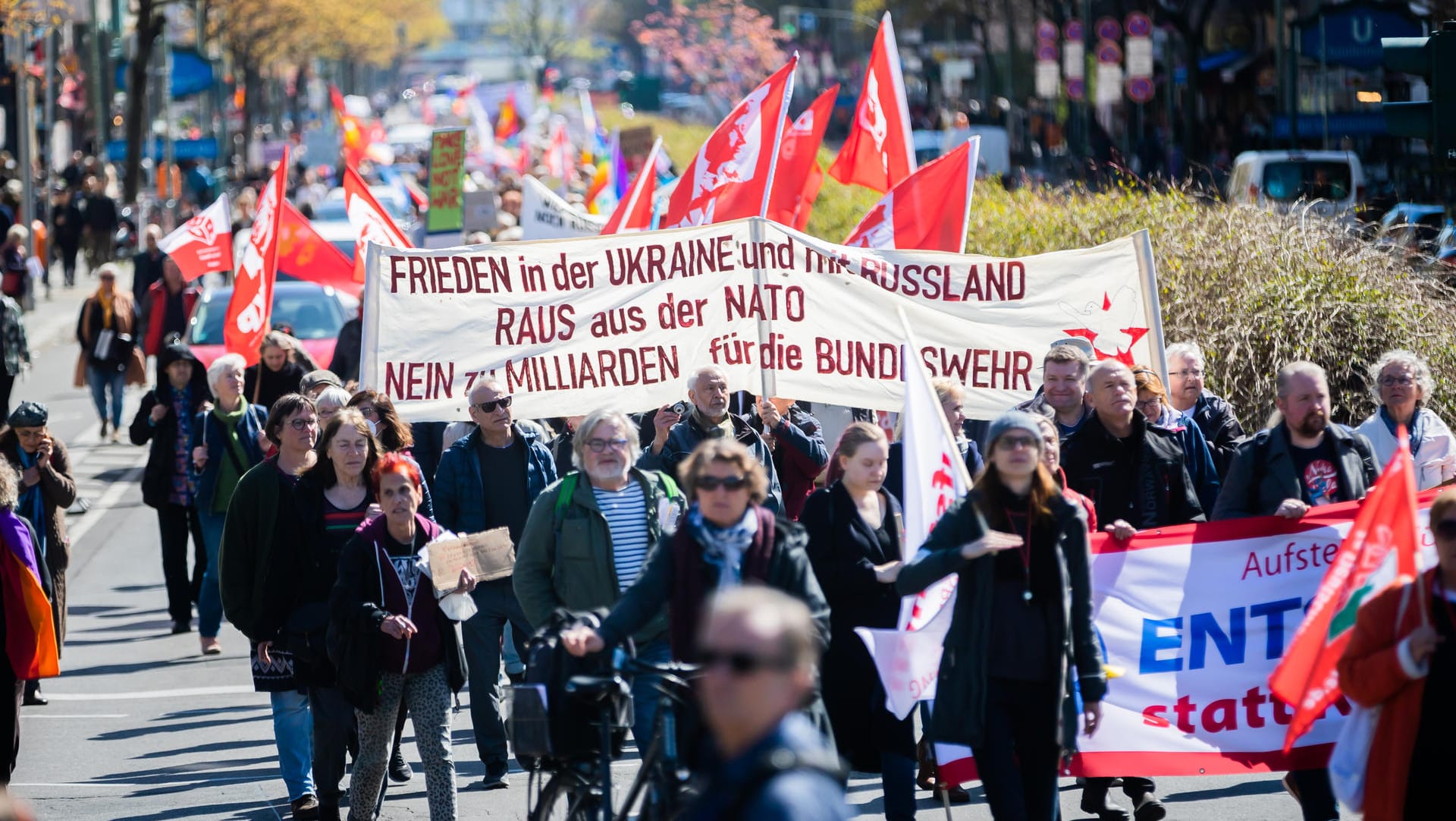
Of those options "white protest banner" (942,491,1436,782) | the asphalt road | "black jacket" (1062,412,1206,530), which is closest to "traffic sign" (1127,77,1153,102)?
the asphalt road

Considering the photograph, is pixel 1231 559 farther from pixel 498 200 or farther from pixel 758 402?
pixel 498 200

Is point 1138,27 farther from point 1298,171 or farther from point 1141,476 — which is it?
point 1141,476

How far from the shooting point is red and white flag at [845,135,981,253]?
440 inches

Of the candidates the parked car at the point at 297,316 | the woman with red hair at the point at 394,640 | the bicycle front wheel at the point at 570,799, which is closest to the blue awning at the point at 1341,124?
the parked car at the point at 297,316

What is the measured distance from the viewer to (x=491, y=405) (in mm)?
8305

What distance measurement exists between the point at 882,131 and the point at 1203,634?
6.74 m

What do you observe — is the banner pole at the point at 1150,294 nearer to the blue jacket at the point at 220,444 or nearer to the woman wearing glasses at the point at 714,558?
the woman wearing glasses at the point at 714,558

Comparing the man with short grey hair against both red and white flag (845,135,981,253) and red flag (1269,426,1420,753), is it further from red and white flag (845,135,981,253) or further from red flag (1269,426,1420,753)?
red flag (1269,426,1420,753)

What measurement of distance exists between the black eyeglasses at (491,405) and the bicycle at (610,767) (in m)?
2.49

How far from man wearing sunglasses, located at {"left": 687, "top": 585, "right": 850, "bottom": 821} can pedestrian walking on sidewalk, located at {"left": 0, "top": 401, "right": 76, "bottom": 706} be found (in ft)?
21.6

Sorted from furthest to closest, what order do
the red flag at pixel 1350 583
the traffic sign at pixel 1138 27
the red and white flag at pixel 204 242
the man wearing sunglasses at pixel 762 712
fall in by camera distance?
the traffic sign at pixel 1138 27, the red and white flag at pixel 204 242, the red flag at pixel 1350 583, the man wearing sunglasses at pixel 762 712

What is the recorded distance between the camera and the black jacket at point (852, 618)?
257 inches

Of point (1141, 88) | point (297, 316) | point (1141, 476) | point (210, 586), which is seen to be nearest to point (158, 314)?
point (297, 316)

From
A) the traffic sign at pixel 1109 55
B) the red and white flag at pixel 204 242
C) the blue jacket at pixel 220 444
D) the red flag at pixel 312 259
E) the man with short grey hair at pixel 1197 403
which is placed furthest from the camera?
the traffic sign at pixel 1109 55
